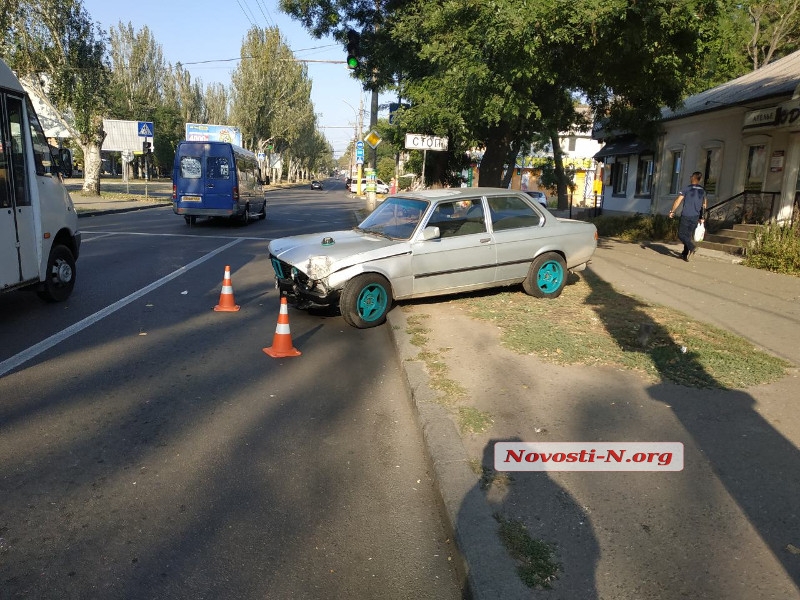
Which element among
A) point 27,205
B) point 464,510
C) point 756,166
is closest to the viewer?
point 464,510

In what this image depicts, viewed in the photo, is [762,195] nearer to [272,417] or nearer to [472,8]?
[472,8]

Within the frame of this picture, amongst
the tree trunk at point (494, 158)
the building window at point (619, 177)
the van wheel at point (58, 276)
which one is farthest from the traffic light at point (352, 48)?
the building window at point (619, 177)

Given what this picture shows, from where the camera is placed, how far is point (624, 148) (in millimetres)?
25953

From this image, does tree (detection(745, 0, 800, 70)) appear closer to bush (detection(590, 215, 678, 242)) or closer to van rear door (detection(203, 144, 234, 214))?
bush (detection(590, 215, 678, 242))

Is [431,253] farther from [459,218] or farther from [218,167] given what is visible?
[218,167]

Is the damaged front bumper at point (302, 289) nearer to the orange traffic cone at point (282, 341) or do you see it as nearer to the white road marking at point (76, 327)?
the orange traffic cone at point (282, 341)

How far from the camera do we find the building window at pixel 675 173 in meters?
22.2

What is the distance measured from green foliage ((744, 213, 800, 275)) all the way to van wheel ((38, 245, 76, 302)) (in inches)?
492

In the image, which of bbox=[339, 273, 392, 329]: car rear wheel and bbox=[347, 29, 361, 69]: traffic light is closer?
bbox=[339, 273, 392, 329]: car rear wheel

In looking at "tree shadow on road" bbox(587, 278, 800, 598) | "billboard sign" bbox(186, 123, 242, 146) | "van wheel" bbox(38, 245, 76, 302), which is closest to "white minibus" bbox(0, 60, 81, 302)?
"van wheel" bbox(38, 245, 76, 302)

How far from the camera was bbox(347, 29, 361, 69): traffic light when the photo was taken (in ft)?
50.9

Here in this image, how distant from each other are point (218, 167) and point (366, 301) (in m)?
14.0

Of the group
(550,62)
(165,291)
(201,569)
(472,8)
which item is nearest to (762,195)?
(550,62)

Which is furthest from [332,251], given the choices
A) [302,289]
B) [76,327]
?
[76,327]
